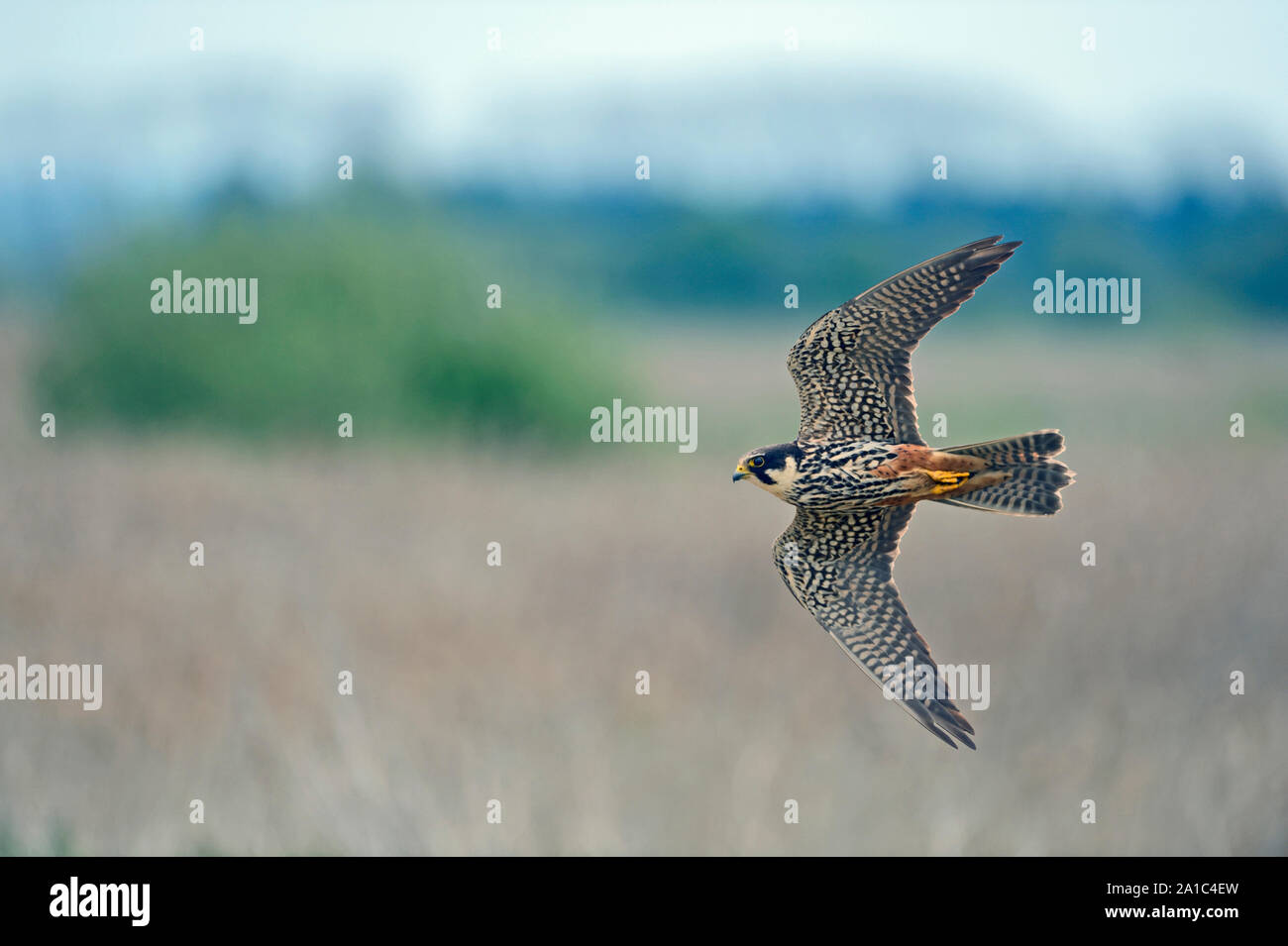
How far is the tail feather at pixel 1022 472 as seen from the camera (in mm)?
2230

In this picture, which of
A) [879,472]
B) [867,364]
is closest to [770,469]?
[879,472]

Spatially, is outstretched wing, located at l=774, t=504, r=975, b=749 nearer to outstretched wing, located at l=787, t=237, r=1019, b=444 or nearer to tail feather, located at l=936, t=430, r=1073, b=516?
outstretched wing, located at l=787, t=237, r=1019, b=444

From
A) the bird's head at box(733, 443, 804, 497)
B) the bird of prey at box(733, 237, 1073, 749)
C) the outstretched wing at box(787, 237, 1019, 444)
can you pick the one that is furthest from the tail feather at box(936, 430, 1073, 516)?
the bird's head at box(733, 443, 804, 497)

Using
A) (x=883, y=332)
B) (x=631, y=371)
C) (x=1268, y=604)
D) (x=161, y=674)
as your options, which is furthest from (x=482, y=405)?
(x=883, y=332)

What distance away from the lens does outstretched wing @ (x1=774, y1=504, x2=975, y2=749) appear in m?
2.47

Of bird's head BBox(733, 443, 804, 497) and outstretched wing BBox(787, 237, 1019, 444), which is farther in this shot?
outstretched wing BBox(787, 237, 1019, 444)

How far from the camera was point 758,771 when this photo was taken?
10.1m

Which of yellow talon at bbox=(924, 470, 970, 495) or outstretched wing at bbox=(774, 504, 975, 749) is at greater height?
yellow talon at bbox=(924, 470, 970, 495)

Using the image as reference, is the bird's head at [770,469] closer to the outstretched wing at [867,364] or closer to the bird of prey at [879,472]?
the bird of prey at [879,472]

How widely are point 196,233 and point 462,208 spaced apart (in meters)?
5.89

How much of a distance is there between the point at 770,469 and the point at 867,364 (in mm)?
517

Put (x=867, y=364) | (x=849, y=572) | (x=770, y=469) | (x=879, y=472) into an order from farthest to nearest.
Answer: (x=849, y=572), (x=867, y=364), (x=879, y=472), (x=770, y=469)

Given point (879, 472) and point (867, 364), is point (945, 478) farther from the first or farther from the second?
point (867, 364)

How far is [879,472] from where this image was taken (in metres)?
2.31
